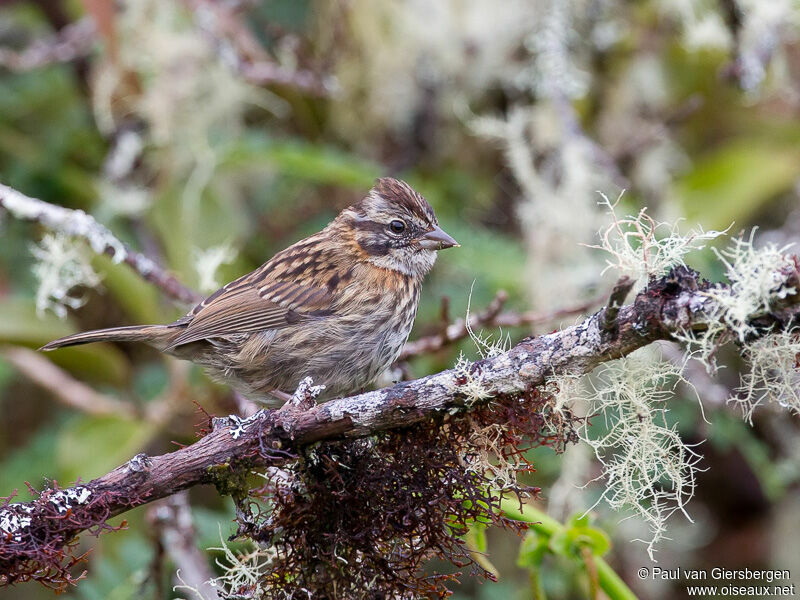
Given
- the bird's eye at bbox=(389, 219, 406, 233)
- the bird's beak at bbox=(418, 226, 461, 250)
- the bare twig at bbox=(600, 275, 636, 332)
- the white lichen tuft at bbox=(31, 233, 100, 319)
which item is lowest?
the bare twig at bbox=(600, 275, 636, 332)

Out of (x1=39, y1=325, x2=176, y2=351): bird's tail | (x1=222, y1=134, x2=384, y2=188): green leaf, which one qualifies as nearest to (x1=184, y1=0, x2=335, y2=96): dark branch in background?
(x1=222, y1=134, x2=384, y2=188): green leaf

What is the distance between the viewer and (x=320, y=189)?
492 centimetres

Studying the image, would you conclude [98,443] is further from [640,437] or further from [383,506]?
[640,437]

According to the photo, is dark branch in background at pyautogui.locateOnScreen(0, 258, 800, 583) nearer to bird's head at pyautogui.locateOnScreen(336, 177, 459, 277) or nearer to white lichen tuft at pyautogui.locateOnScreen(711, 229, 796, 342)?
white lichen tuft at pyautogui.locateOnScreen(711, 229, 796, 342)

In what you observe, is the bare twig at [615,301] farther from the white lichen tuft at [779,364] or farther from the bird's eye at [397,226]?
→ the bird's eye at [397,226]

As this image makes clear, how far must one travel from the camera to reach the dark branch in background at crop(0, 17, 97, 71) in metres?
4.33

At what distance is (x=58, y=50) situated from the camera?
176 inches

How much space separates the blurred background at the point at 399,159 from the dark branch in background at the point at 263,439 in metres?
1.78

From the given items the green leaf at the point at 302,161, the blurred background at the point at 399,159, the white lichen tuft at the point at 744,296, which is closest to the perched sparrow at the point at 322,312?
the green leaf at the point at 302,161

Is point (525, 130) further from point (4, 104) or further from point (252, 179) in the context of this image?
point (4, 104)

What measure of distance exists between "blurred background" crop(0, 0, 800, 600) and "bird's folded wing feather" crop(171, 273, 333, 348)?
533 millimetres

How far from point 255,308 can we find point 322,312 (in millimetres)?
263

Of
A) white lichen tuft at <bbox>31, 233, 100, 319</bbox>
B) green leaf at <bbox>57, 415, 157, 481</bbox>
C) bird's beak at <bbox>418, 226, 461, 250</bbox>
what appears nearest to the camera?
white lichen tuft at <bbox>31, 233, 100, 319</bbox>

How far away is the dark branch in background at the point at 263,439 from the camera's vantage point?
1974mm
